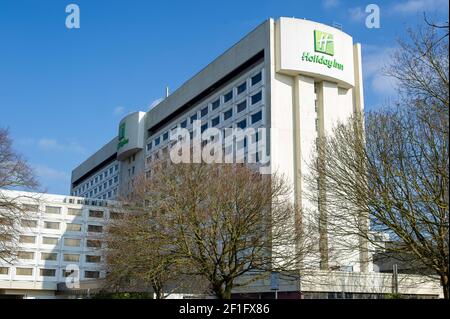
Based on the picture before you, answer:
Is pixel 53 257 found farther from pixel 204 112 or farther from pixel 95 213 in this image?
pixel 204 112

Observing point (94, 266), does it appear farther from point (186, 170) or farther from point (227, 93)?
point (186, 170)

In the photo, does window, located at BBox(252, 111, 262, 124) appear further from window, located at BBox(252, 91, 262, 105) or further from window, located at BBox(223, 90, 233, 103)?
window, located at BBox(223, 90, 233, 103)

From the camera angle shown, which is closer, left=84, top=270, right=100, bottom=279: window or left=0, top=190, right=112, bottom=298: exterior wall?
left=0, top=190, right=112, bottom=298: exterior wall

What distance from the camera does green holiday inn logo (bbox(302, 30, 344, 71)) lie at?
211 feet

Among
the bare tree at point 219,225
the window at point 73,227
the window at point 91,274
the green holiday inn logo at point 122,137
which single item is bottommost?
the window at point 91,274

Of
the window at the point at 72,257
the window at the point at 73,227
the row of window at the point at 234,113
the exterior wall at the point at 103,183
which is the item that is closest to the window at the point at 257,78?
the row of window at the point at 234,113

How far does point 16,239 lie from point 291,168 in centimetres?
3832

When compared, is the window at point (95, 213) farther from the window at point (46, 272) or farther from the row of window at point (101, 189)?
the row of window at point (101, 189)

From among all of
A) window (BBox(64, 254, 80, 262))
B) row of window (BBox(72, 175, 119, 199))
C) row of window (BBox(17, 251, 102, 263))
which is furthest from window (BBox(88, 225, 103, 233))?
row of window (BBox(72, 175, 119, 199))

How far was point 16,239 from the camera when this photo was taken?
2975 cm

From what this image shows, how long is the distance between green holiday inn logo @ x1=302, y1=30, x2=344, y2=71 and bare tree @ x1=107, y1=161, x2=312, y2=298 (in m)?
31.5

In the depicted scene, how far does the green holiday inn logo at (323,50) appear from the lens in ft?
211

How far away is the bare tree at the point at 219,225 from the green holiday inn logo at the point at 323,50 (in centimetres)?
3149

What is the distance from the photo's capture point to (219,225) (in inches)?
1331
